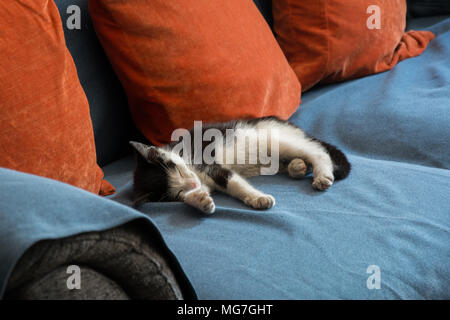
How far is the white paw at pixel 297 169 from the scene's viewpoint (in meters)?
1.14

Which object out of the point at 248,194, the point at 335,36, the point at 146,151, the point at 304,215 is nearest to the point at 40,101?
the point at 146,151

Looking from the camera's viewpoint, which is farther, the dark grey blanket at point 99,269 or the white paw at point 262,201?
the white paw at point 262,201

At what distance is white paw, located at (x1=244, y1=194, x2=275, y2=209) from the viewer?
0.97 m

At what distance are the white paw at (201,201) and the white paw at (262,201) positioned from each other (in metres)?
0.10

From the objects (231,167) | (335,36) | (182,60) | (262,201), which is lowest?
(231,167)

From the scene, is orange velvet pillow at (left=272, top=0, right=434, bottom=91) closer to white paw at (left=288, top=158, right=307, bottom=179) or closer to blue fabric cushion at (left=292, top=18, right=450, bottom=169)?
blue fabric cushion at (left=292, top=18, right=450, bottom=169)

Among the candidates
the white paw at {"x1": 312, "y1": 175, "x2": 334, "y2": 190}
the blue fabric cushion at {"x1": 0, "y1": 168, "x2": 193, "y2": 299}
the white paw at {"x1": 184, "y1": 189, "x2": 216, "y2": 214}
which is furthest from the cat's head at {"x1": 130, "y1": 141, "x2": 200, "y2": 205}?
the blue fabric cushion at {"x1": 0, "y1": 168, "x2": 193, "y2": 299}

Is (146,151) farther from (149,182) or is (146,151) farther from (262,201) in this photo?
(262,201)

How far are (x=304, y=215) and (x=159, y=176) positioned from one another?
1.45 ft

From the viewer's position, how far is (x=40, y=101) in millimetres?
917

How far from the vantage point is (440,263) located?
77 cm

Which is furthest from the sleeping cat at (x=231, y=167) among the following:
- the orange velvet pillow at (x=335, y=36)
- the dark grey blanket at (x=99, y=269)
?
the orange velvet pillow at (x=335, y=36)

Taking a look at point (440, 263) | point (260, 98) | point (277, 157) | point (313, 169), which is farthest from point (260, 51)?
point (440, 263)

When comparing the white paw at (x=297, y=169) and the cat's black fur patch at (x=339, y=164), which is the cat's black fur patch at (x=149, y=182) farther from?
the cat's black fur patch at (x=339, y=164)
